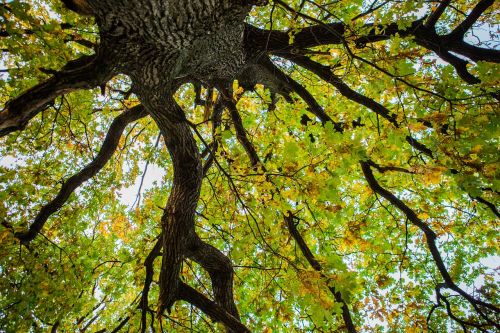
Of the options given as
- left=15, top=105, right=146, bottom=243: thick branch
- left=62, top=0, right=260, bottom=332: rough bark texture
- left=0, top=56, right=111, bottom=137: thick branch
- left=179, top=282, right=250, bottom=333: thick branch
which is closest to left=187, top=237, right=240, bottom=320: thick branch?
left=62, top=0, right=260, bottom=332: rough bark texture

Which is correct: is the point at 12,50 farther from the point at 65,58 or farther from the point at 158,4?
the point at 158,4

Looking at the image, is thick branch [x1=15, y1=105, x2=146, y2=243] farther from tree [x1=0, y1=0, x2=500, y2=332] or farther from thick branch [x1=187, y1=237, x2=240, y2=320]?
thick branch [x1=187, y1=237, x2=240, y2=320]

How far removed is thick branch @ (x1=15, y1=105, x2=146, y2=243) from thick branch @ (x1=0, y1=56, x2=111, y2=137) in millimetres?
1645

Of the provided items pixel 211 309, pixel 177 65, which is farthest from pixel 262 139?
pixel 211 309

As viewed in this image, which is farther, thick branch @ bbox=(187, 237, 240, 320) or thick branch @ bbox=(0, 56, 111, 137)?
thick branch @ bbox=(187, 237, 240, 320)

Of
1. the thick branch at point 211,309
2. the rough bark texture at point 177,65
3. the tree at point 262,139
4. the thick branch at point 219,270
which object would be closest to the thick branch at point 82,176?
the tree at point 262,139

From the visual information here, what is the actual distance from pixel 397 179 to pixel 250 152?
91.9 inches

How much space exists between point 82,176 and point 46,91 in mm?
1912

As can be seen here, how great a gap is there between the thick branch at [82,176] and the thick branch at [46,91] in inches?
64.8

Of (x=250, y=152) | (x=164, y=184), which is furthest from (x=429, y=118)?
(x=164, y=184)

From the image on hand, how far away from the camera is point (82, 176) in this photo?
377 centimetres

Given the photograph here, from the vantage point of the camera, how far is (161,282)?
10.7ft

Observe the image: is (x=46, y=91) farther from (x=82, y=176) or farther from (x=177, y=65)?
(x=82, y=176)

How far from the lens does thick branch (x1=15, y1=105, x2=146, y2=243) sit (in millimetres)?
3457
